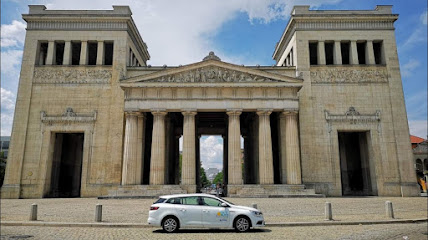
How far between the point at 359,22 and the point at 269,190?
24461 millimetres

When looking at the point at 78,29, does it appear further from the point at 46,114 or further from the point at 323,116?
the point at 323,116

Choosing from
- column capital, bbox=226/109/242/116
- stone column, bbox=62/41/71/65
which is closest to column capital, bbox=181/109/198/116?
column capital, bbox=226/109/242/116

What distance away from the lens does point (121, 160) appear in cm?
3722

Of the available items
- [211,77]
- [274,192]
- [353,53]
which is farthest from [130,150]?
[353,53]

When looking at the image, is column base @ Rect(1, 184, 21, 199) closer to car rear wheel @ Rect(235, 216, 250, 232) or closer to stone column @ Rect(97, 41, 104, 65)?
stone column @ Rect(97, 41, 104, 65)

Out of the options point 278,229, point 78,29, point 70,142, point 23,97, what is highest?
point 78,29

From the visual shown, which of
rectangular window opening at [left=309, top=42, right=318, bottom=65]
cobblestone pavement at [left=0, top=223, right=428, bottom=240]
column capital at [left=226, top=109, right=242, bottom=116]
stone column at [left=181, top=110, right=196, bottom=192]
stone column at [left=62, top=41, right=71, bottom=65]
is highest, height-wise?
rectangular window opening at [left=309, top=42, right=318, bottom=65]

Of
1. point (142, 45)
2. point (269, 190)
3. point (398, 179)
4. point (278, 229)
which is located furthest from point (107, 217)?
point (142, 45)

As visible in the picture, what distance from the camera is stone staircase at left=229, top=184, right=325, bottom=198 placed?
31.8m

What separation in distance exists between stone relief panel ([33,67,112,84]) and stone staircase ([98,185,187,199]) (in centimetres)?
1383

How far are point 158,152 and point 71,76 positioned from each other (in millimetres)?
14758

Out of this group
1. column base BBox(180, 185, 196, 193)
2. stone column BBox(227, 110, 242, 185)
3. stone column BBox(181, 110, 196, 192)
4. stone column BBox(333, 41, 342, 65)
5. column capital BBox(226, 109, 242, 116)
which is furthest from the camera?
stone column BBox(333, 41, 342, 65)

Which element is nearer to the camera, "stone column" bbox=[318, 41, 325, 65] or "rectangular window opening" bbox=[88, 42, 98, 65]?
"stone column" bbox=[318, 41, 325, 65]

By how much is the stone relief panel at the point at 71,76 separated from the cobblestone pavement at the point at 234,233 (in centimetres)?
2741
